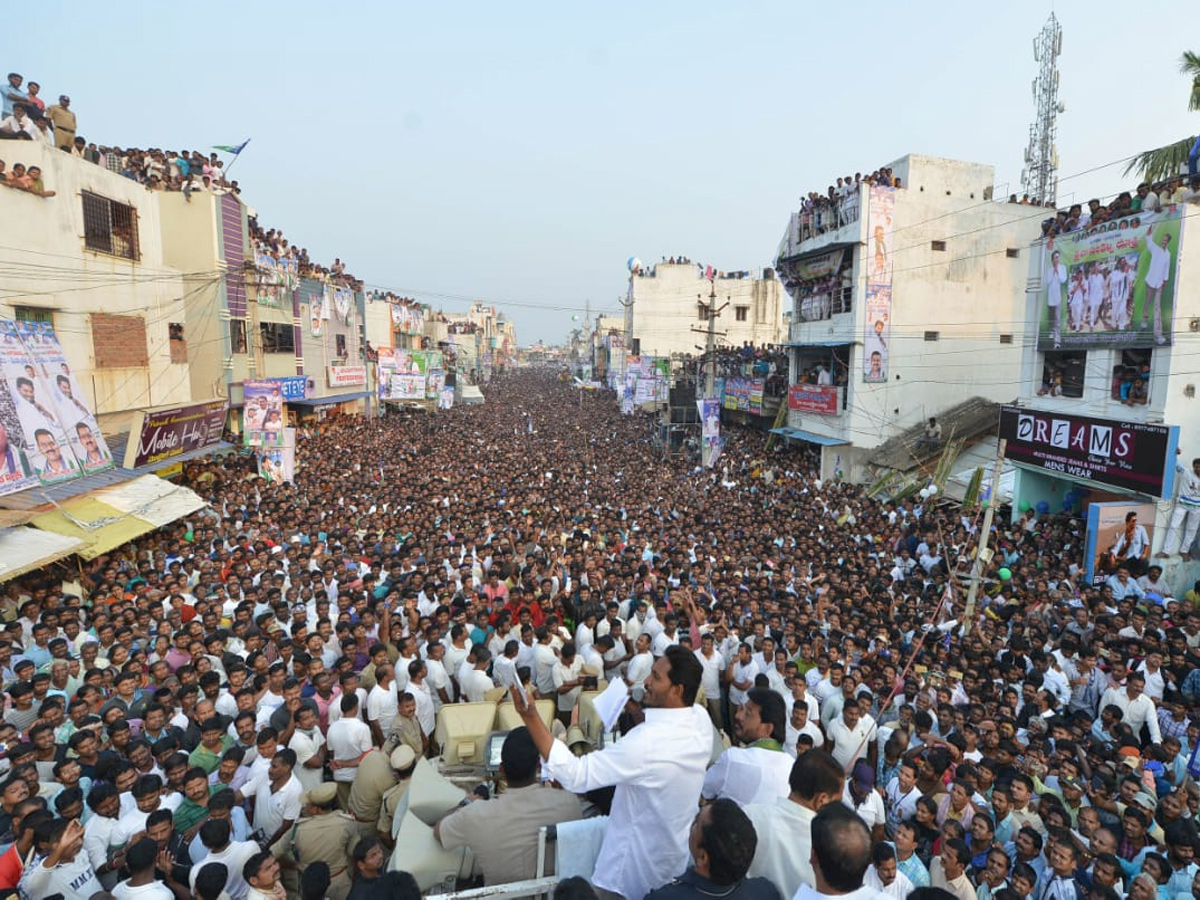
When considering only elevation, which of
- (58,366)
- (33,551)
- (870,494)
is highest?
(58,366)

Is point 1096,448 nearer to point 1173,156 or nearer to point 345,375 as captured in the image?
point 1173,156

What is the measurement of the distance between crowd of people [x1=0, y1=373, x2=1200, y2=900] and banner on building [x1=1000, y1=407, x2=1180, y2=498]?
134 cm

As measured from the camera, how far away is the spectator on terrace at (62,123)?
15.0 meters

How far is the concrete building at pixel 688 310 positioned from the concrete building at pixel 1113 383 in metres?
37.5

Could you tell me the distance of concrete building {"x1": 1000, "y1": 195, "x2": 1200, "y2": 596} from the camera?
1189 centimetres

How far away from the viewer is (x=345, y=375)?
3139 centimetres

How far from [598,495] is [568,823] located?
15.4 m

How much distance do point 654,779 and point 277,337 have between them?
83.6ft

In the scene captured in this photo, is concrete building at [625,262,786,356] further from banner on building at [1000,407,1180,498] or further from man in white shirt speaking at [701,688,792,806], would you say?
man in white shirt speaking at [701,688,792,806]

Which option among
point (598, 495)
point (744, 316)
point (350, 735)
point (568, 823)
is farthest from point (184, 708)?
point (744, 316)

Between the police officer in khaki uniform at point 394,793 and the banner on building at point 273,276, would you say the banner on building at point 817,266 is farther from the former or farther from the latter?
the police officer in khaki uniform at point 394,793

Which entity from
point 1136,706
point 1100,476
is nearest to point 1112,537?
point 1100,476

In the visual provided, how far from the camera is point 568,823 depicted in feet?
10.0

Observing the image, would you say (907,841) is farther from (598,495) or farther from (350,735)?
(598,495)
